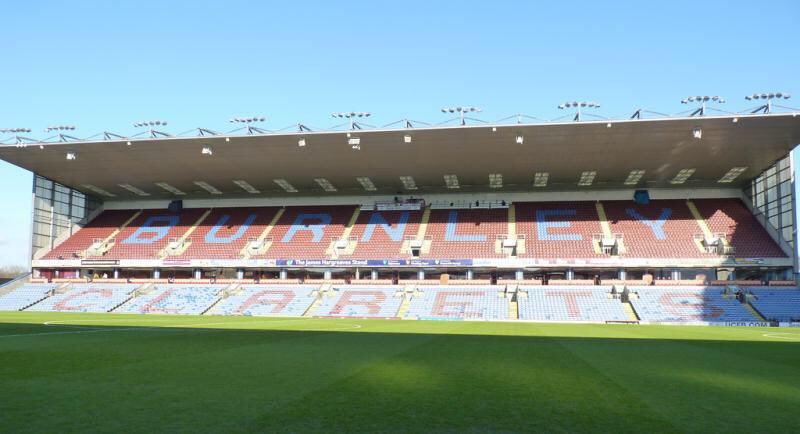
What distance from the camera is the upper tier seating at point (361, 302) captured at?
41594 mm

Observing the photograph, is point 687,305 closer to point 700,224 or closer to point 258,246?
point 700,224

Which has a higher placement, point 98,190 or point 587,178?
point 587,178

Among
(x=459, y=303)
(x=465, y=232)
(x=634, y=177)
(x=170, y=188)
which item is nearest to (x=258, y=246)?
(x=170, y=188)

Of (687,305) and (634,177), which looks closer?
(687,305)

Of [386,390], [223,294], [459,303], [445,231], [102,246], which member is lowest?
[459,303]

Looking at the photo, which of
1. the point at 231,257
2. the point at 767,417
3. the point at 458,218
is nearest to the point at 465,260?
the point at 458,218

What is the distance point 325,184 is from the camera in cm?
5322

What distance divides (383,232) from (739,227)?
30078 millimetres

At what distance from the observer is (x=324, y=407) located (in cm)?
669

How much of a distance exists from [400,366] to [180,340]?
8.52 metres

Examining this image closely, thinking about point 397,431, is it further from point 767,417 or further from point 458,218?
point 458,218

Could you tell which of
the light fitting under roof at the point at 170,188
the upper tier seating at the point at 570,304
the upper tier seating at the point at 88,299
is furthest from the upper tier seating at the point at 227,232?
the upper tier seating at the point at 570,304

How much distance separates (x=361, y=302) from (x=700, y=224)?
97.0 feet

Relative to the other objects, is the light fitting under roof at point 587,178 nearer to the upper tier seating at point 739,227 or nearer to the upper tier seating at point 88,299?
the upper tier seating at point 739,227
